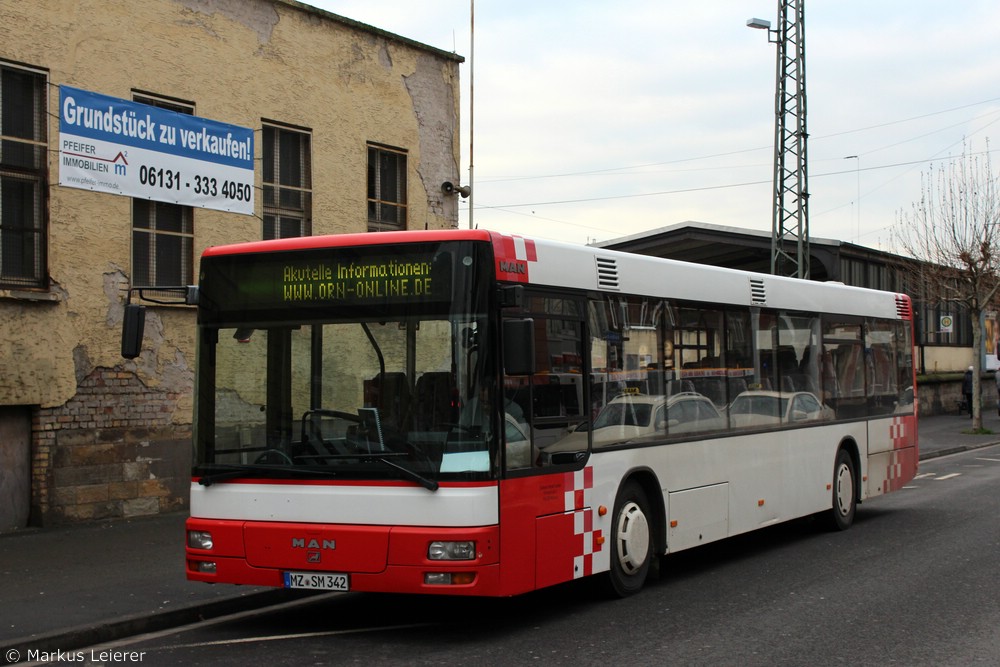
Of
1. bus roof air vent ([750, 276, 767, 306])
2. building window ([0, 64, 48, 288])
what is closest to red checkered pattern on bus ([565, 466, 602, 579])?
bus roof air vent ([750, 276, 767, 306])

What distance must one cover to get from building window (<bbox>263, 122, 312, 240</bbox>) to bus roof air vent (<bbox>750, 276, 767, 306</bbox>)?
7.18 m

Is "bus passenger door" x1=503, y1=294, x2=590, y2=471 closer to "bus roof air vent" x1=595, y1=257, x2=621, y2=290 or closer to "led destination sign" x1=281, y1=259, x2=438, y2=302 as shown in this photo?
"bus roof air vent" x1=595, y1=257, x2=621, y2=290

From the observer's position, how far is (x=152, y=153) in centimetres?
1438

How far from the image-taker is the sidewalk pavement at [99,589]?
802 centimetres

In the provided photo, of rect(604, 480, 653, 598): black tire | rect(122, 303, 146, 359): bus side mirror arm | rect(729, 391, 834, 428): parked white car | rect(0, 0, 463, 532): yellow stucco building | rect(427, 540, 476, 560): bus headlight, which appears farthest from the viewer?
rect(0, 0, 463, 532): yellow stucco building

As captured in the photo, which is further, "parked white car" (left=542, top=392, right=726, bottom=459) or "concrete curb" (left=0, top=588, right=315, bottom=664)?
"parked white car" (left=542, top=392, right=726, bottom=459)

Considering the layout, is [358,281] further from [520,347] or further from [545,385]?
[545,385]

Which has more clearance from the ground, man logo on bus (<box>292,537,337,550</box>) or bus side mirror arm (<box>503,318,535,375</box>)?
bus side mirror arm (<box>503,318,535,375</box>)

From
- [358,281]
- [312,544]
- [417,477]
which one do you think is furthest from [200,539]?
[358,281]

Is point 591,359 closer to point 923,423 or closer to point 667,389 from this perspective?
point 667,389

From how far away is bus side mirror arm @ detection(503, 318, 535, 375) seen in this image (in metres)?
7.45

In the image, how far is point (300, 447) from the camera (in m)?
7.90

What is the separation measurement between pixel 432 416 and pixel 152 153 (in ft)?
27.3

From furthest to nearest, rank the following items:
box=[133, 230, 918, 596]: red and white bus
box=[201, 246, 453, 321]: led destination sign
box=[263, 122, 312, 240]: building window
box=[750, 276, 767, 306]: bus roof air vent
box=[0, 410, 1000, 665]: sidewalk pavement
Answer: box=[263, 122, 312, 240]: building window → box=[750, 276, 767, 306]: bus roof air vent → box=[0, 410, 1000, 665]: sidewalk pavement → box=[201, 246, 453, 321]: led destination sign → box=[133, 230, 918, 596]: red and white bus
